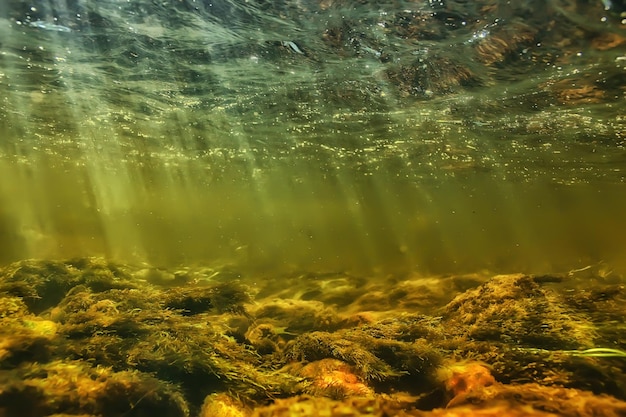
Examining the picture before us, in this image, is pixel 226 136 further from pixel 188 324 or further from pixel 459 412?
pixel 459 412

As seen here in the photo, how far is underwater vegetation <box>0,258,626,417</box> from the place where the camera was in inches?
173

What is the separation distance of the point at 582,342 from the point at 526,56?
7.06 m

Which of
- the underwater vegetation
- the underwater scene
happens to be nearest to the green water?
the underwater scene

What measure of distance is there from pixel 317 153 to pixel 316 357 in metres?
21.3

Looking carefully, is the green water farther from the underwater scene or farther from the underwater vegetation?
the underwater vegetation

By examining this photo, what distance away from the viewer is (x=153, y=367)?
17.2 feet

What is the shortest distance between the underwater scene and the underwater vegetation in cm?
3

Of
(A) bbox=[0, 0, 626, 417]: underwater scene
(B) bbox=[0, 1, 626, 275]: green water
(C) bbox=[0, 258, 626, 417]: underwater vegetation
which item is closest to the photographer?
(C) bbox=[0, 258, 626, 417]: underwater vegetation

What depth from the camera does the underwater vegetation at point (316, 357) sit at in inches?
173

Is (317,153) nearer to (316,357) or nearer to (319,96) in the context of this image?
(319,96)

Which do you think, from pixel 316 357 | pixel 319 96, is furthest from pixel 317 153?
pixel 316 357

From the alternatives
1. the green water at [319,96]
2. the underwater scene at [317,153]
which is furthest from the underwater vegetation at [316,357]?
the green water at [319,96]

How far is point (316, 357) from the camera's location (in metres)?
5.48

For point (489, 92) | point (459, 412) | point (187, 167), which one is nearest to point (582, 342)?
point (459, 412)
